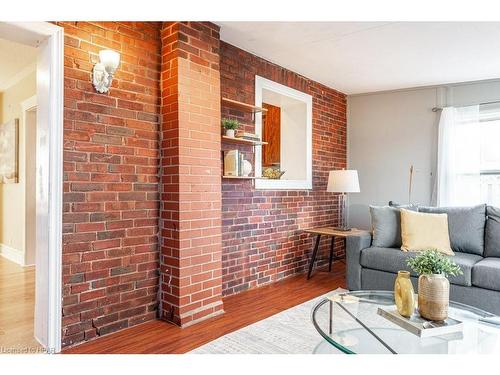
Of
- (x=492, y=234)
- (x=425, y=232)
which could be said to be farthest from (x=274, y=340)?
(x=492, y=234)

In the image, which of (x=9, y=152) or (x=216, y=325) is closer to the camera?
(x=216, y=325)

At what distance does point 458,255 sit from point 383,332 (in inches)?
69.1

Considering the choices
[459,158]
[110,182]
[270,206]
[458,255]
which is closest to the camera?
[110,182]

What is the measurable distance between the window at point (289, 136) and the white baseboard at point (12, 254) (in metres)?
3.46

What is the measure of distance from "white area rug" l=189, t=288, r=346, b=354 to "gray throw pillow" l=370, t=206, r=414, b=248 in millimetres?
1205

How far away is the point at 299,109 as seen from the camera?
14.6ft

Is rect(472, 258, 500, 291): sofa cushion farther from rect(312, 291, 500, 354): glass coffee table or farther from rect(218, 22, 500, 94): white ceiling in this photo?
rect(218, 22, 500, 94): white ceiling

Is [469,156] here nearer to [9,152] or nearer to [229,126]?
[229,126]

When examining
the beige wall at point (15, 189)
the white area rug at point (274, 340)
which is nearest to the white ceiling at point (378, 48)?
the white area rug at point (274, 340)

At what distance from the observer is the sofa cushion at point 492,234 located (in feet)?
10.2

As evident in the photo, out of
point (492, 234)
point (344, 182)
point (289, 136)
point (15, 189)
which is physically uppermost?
point (289, 136)

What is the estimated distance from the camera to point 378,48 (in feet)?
11.2

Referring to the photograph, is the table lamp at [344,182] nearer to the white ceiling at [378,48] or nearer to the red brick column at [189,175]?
the white ceiling at [378,48]

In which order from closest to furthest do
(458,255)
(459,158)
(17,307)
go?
(17,307), (458,255), (459,158)
